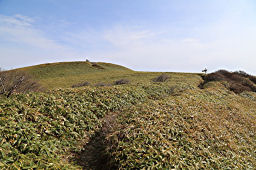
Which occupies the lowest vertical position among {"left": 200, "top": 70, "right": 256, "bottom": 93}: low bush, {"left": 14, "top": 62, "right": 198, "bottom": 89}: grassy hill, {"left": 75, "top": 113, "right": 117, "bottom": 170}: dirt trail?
{"left": 75, "top": 113, "right": 117, "bottom": 170}: dirt trail

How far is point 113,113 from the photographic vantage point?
10523 millimetres

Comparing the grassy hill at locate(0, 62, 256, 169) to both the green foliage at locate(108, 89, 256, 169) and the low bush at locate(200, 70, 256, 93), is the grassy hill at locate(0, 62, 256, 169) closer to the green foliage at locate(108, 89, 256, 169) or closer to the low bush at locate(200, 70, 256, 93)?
the green foliage at locate(108, 89, 256, 169)

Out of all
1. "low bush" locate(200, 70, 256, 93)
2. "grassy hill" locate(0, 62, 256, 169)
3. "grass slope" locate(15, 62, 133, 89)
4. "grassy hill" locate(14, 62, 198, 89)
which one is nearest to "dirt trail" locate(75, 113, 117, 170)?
"grassy hill" locate(0, 62, 256, 169)

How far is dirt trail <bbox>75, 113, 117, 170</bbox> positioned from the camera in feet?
19.4

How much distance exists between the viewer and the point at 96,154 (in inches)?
263

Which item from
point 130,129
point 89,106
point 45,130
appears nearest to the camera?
point 45,130

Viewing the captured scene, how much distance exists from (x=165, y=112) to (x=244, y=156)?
14.2 ft

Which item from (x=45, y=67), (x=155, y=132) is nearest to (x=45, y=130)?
(x=155, y=132)

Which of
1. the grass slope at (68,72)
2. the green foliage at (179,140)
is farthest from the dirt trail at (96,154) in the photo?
the grass slope at (68,72)

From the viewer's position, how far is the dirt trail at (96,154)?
19.4 ft

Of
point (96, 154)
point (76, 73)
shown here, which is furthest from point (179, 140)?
point (76, 73)

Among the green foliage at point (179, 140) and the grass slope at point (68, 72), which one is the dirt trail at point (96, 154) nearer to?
the green foliage at point (179, 140)

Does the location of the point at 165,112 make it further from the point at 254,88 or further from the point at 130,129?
the point at 254,88

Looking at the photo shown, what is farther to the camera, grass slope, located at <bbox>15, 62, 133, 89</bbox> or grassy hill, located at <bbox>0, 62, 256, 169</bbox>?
grass slope, located at <bbox>15, 62, 133, 89</bbox>
